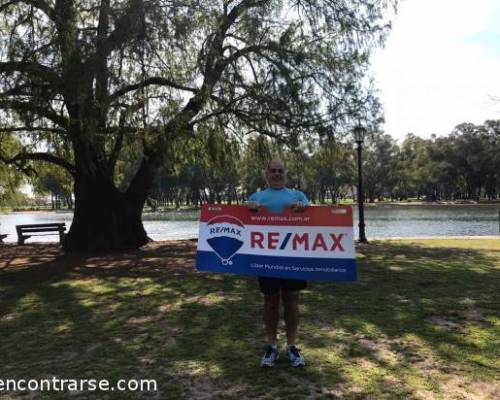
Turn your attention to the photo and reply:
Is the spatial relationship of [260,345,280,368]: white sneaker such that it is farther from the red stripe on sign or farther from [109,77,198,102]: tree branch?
[109,77,198,102]: tree branch

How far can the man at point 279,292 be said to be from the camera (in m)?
4.54

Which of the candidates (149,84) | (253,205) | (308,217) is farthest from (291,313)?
(149,84)

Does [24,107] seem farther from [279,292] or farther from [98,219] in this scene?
[279,292]

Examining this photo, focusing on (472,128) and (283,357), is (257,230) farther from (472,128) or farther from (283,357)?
(472,128)

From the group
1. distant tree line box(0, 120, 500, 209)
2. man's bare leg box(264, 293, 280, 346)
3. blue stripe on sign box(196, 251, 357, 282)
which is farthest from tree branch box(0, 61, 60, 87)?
man's bare leg box(264, 293, 280, 346)

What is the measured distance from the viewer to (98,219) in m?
14.4

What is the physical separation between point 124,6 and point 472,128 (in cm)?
7520

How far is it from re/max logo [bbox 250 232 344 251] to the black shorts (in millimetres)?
351

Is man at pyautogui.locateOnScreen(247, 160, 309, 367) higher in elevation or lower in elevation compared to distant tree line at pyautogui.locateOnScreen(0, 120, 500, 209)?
lower

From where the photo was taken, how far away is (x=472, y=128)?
251 feet

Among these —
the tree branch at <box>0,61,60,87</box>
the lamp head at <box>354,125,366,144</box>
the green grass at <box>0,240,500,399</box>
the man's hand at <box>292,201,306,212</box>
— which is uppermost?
the tree branch at <box>0,61,60,87</box>

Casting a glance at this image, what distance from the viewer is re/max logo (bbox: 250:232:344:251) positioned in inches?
190

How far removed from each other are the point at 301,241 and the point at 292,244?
0.09 metres

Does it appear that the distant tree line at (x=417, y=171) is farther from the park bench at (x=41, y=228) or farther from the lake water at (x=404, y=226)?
the park bench at (x=41, y=228)
